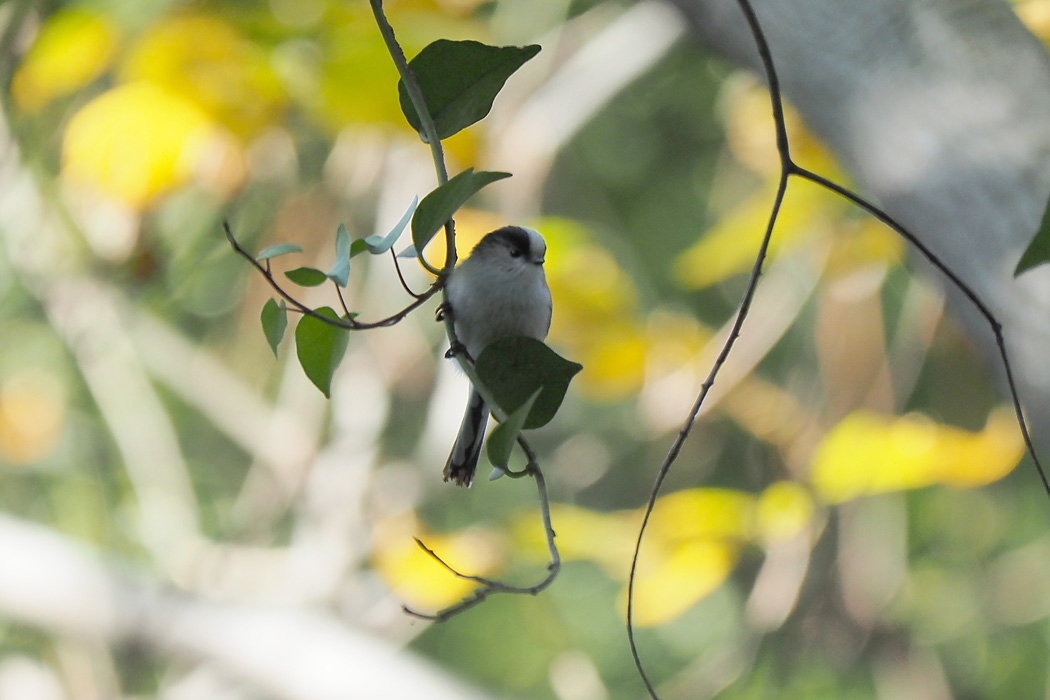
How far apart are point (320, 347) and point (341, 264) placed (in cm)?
8

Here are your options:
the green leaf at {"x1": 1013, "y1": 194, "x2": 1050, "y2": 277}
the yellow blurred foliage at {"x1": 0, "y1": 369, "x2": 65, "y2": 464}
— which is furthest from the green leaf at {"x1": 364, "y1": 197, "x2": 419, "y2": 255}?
the yellow blurred foliage at {"x1": 0, "y1": 369, "x2": 65, "y2": 464}

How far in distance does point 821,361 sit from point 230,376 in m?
1.11

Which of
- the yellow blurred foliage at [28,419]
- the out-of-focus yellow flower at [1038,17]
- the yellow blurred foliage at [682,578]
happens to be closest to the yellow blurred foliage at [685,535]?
the yellow blurred foliage at [682,578]

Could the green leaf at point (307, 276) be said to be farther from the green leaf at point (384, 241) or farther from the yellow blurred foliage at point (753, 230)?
the yellow blurred foliage at point (753, 230)

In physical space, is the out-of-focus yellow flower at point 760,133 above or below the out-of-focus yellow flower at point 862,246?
above

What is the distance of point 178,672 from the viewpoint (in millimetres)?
1816

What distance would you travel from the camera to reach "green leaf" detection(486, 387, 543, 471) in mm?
439

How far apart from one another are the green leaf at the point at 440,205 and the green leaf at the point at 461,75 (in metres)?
0.07

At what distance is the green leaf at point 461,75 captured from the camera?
49 centimetres

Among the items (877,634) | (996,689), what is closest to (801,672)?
(877,634)

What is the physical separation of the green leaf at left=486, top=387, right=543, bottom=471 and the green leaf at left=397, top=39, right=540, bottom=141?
0.16 meters

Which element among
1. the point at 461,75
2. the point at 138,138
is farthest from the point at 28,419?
the point at 461,75

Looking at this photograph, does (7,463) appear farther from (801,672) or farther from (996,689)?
(996,689)

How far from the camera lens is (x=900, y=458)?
1.05 meters
